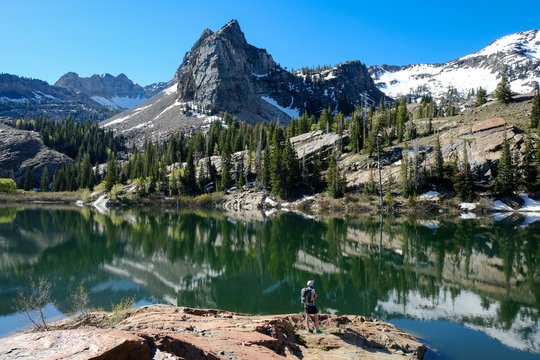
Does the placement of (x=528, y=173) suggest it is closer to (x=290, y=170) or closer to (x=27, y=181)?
(x=290, y=170)

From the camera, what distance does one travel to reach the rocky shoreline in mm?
4543

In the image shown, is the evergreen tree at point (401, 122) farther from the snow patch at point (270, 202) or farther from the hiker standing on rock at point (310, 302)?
the hiker standing on rock at point (310, 302)

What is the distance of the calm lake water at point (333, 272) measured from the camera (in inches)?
514

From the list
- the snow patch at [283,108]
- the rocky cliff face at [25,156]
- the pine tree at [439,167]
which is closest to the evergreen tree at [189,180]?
the pine tree at [439,167]

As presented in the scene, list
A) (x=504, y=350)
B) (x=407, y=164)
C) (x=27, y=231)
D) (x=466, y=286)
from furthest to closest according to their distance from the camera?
(x=407, y=164) < (x=27, y=231) < (x=466, y=286) < (x=504, y=350)

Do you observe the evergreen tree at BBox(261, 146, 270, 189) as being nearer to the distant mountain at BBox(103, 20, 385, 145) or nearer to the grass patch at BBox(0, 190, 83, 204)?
the grass patch at BBox(0, 190, 83, 204)

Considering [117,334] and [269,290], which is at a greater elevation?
[117,334]

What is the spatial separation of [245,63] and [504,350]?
8160 inches

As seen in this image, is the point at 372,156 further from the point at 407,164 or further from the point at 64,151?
the point at 64,151

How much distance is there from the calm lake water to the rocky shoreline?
1982 mm

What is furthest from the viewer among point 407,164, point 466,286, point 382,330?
point 407,164

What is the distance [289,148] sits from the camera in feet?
255

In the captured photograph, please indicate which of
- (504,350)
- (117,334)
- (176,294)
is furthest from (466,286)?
(117,334)

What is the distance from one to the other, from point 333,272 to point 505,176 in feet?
158
